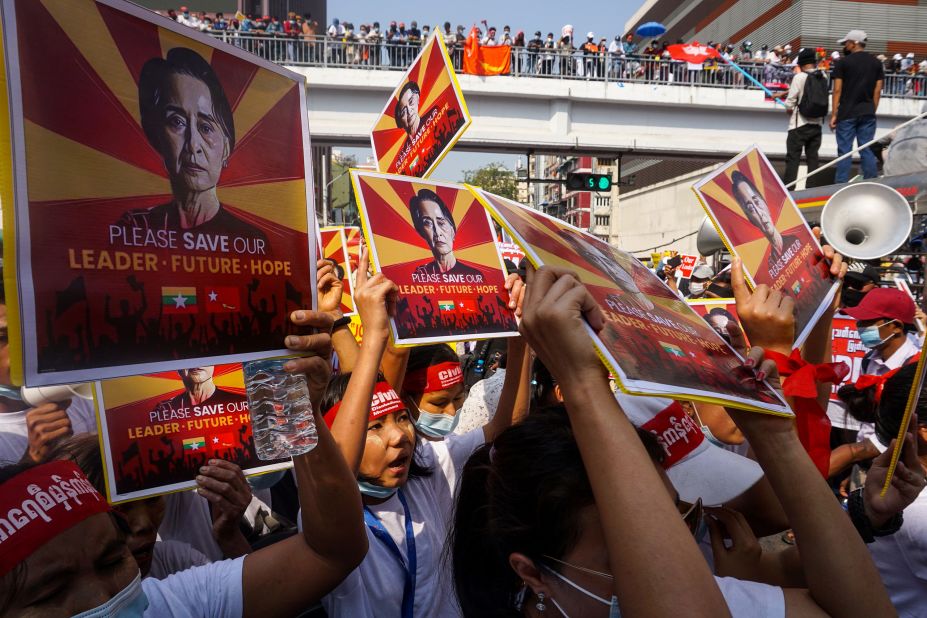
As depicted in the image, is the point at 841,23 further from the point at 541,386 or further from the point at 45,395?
the point at 45,395

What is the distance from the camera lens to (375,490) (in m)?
2.28

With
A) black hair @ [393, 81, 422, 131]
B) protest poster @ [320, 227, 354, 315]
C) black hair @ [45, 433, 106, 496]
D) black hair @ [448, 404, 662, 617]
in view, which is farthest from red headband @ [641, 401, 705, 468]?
protest poster @ [320, 227, 354, 315]

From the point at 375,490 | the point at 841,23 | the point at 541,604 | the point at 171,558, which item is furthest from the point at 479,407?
the point at 841,23

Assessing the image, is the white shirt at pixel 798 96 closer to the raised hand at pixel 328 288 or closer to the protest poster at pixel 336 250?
the protest poster at pixel 336 250

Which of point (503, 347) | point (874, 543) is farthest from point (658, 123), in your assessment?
point (874, 543)

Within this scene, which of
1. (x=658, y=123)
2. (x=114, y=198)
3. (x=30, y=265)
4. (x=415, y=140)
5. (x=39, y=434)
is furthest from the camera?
(x=658, y=123)

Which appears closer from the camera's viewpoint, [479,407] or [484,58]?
[479,407]

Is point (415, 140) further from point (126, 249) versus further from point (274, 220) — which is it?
point (126, 249)

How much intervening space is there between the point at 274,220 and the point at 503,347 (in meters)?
4.40

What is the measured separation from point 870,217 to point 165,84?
5974mm

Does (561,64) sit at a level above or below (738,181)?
above

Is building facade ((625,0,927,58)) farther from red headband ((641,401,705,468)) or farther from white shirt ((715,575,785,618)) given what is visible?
white shirt ((715,575,785,618))

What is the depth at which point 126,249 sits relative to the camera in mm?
1178

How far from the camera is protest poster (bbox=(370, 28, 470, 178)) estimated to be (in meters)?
3.33
